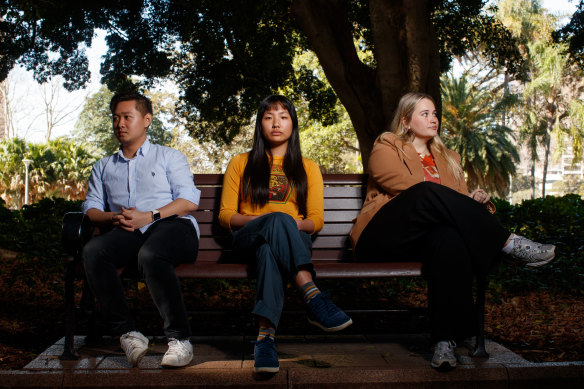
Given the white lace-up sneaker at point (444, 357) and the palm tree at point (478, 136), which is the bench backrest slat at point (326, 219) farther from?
the palm tree at point (478, 136)

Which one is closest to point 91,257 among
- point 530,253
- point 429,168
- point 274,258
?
point 274,258

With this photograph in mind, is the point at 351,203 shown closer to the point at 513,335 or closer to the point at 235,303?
the point at 513,335

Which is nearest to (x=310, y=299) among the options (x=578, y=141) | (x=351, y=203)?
(x=351, y=203)

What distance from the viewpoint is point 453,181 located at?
3.82 m

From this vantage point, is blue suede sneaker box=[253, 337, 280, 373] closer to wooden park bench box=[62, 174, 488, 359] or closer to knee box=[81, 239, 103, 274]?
wooden park bench box=[62, 174, 488, 359]

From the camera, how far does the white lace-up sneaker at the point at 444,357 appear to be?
2947 mm

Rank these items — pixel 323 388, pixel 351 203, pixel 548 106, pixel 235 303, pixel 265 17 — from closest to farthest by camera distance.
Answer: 1. pixel 323 388
2. pixel 351 203
3. pixel 235 303
4. pixel 265 17
5. pixel 548 106

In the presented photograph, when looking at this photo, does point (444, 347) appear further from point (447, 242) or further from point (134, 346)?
point (134, 346)

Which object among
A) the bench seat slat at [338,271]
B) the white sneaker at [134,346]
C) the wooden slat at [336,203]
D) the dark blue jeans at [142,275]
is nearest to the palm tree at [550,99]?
the wooden slat at [336,203]

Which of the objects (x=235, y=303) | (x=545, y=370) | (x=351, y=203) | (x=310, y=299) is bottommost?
(x=235, y=303)

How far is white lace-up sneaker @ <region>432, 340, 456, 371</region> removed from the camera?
2947 millimetres

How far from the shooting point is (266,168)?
12.2 ft

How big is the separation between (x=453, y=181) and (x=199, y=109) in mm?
10249

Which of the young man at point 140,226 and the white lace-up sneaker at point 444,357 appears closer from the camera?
the white lace-up sneaker at point 444,357
